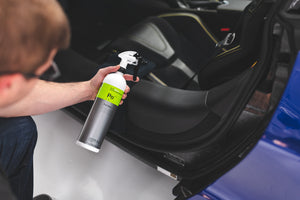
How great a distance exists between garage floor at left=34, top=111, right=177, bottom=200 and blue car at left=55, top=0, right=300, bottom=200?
0.67 feet

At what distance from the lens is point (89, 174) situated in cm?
134

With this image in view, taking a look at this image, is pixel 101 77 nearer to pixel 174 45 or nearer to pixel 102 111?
pixel 102 111

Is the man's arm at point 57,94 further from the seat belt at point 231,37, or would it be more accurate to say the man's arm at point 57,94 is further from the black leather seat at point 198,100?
the seat belt at point 231,37

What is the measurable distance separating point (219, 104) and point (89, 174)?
2.55 feet

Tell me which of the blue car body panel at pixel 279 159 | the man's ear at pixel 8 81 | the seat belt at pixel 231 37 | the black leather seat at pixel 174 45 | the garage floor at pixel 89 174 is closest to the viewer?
the man's ear at pixel 8 81

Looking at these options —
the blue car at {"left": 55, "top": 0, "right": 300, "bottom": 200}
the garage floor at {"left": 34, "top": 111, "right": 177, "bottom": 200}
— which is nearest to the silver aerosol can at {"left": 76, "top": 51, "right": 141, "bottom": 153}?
the blue car at {"left": 55, "top": 0, "right": 300, "bottom": 200}

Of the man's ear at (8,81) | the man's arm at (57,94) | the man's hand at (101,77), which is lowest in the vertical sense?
the man's arm at (57,94)

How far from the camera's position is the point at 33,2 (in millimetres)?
497

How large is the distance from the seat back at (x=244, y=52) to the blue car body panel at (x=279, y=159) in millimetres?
274

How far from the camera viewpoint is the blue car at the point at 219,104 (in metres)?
0.74

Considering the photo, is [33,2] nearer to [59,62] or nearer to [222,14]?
[59,62]

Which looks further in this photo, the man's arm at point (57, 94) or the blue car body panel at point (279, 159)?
the man's arm at point (57, 94)

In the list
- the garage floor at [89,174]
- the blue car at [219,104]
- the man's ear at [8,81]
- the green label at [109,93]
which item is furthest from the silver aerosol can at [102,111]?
the garage floor at [89,174]

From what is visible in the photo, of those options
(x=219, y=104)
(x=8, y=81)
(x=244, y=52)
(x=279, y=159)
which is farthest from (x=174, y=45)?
(x=8, y=81)
